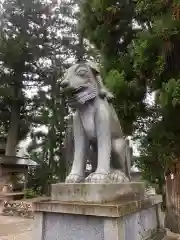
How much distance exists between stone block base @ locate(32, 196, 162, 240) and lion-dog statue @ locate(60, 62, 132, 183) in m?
0.32

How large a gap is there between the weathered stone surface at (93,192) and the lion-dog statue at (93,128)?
0.09 metres

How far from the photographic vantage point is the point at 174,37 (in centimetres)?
504

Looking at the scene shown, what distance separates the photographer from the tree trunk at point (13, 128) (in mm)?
15574

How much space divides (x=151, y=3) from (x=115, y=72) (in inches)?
58.3

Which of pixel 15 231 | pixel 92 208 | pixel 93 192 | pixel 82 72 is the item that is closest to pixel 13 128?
pixel 15 231

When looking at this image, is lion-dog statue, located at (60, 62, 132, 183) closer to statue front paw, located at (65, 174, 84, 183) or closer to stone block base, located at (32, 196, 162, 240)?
statue front paw, located at (65, 174, 84, 183)

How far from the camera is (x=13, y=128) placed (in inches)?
622

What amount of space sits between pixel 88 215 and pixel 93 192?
0.67ft

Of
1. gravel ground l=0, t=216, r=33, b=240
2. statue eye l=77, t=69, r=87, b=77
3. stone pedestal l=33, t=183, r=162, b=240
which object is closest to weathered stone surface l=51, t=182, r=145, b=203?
stone pedestal l=33, t=183, r=162, b=240

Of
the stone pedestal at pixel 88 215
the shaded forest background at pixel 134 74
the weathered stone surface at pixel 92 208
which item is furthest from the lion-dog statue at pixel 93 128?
the shaded forest background at pixel 134 74

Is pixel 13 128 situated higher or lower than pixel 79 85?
higher

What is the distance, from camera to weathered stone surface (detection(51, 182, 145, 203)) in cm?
242

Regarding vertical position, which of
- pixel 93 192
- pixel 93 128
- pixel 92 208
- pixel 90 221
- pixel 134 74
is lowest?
pixel 90 221

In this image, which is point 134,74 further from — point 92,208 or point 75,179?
point 92,208
